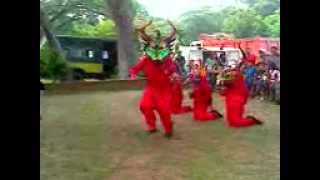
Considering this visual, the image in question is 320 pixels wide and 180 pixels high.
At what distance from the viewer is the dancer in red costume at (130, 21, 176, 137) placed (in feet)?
6.19

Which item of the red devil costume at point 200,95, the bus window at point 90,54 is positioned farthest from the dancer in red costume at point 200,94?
the bus window at point 90,54

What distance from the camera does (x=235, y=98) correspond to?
75.2 inches

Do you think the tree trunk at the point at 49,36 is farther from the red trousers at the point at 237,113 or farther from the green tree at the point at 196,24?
the red trousers at the point at 237,113

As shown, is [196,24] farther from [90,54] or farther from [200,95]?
[90,54]

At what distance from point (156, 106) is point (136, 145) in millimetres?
162

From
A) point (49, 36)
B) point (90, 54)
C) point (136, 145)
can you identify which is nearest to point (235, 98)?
point (136, 145)

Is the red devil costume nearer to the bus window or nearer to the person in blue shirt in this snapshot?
the person in blue shirt

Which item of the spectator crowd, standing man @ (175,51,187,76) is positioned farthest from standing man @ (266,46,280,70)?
standing man @ (175,51,187,76)

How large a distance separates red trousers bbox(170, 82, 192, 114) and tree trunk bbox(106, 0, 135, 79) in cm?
19
